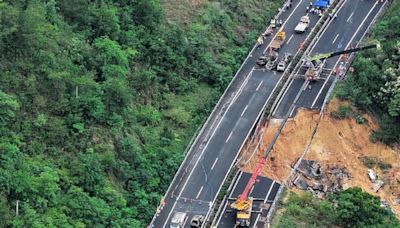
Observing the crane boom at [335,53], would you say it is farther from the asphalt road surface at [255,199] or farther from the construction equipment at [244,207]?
the construction equipment at [244,207]

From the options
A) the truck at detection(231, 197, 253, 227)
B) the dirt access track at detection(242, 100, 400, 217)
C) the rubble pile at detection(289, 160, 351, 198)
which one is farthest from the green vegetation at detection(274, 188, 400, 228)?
the dirt access track at detection(242, 100, 400, 217)

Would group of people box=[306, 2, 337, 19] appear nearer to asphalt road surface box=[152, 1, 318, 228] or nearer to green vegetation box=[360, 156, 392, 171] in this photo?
asphalt road surface box=[152, 1, 318, 228]

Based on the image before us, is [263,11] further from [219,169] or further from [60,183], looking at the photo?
[60,183]

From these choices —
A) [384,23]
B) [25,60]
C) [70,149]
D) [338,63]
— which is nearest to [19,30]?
[25,60]

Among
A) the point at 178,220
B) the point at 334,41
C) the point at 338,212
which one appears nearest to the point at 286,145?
the point at 338,212

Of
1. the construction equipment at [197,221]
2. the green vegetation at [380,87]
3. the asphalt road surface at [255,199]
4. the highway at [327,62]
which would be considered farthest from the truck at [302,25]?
the construction equipment at [197,221]

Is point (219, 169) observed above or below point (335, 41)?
below
